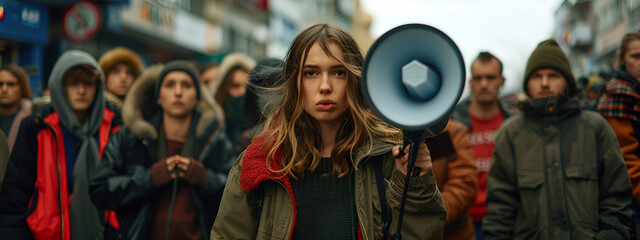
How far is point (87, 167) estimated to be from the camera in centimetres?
470

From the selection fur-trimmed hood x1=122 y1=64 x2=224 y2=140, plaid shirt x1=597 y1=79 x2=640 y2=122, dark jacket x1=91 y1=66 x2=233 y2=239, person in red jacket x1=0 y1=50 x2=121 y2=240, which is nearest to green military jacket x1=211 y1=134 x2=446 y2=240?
dark jacket x1=91 y1=66 x2=233 y2=239

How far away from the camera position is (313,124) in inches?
111

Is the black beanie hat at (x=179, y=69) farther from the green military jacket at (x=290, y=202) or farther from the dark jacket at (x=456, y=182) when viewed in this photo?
the green military jacket at (x=290, y=202)

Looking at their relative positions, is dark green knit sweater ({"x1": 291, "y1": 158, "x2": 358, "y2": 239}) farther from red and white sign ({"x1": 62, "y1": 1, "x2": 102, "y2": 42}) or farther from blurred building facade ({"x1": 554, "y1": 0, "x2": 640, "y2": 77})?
blurred building facade ({"x1": 554, "y1": 0, "x2": 640, "y2": 77})

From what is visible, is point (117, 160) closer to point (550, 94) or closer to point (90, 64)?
point (90, 64)

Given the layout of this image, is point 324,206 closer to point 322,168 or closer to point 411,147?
point 322,168

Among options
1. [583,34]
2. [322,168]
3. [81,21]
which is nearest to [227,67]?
[322,168]

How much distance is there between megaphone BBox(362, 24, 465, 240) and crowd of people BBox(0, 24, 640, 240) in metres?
0.17

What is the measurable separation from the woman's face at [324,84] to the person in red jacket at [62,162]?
2.61 metres

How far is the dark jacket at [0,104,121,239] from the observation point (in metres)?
4.31

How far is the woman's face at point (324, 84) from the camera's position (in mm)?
2617

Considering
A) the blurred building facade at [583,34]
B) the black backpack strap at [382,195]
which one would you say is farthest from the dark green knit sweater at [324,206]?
the blurred building facade at [583,34]

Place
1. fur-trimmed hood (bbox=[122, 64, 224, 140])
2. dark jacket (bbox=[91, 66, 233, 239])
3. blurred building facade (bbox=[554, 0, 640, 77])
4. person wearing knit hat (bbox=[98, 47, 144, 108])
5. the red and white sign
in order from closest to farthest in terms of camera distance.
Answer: dark jacket (bbox=[91, 66, 233, 239]) < fur-trimmed hood (bbox=[122, 64, 224, 140]) < person wearing knit hat (bbox=[98, 47, 144, 108]) < the red and white sign < blurred building facade (bbox=[554, 0, 640, 77])

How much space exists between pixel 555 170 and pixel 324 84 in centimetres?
201
